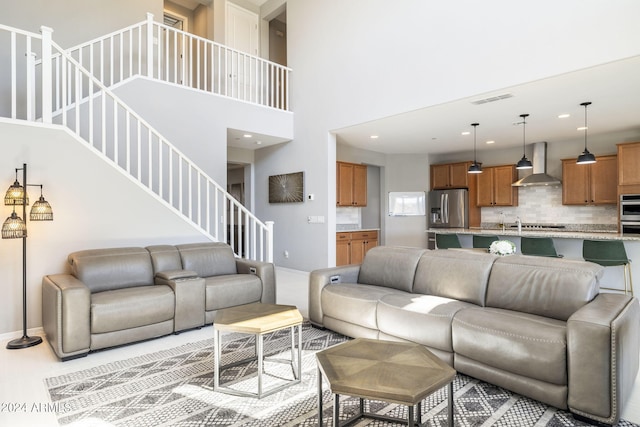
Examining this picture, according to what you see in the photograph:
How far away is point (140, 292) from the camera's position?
128 inches

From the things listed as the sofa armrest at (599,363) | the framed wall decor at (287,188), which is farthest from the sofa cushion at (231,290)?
the framed wall decor at (287,188)

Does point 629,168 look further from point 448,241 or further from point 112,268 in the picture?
point 112,268

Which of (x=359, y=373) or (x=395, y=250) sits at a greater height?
(x=395, y=250)

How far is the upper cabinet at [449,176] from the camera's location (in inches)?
316

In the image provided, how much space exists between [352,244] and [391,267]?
3.77 metres

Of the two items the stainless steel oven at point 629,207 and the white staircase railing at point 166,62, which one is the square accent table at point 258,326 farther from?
the stainless steel oven at point 629,207

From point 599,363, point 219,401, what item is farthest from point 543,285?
point 219,401

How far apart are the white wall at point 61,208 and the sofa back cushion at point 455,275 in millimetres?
3187

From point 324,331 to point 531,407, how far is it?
6.11 ft

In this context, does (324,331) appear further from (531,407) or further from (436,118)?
(436,118)

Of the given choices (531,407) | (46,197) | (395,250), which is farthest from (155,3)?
(531,407)

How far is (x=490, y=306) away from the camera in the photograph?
286 centimetres

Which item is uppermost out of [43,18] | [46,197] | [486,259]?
[43,18]

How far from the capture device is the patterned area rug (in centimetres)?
203
